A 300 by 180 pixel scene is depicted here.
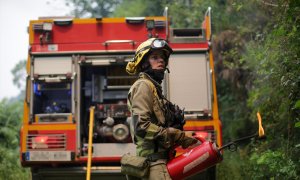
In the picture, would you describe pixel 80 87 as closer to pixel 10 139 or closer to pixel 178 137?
pixel 178 137

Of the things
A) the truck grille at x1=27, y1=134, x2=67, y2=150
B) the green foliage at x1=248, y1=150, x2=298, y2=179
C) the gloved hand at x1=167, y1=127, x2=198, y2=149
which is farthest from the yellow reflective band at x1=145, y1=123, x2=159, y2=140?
the truck grille at x1=27, y1=134, x2=67, y2=150

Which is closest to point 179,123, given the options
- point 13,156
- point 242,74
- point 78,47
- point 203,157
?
point 203,157

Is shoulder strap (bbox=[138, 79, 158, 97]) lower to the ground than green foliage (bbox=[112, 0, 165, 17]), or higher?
lower

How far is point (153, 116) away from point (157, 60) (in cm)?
54

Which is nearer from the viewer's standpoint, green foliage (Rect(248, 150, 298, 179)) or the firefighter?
the firefighter

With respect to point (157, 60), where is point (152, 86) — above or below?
below

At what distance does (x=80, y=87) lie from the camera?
834 centimetres

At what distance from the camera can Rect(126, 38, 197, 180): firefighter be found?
4.57 metres

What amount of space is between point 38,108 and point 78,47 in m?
1.19

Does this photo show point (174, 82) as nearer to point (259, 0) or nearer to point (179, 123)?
point (259, 0)

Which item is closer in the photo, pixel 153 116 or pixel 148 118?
pixel 148 118

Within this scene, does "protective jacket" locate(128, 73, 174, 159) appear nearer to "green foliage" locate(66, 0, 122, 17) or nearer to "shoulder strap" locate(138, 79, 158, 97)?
"shoulder strap" locate(138, 79, 158, 97)

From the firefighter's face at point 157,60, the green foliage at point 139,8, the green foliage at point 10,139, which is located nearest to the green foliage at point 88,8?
the green foliage at point 139,8

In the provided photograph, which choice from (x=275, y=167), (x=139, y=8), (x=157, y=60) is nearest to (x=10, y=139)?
(x=275, y=167)
